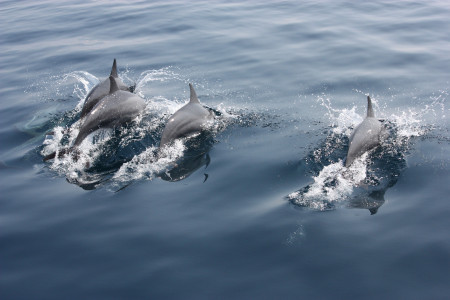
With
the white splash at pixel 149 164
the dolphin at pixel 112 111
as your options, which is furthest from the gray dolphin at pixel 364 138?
the dolphin at pixel 112 111

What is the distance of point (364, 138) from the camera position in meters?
9.63

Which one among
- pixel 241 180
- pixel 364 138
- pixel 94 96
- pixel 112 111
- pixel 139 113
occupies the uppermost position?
pixel 94 96

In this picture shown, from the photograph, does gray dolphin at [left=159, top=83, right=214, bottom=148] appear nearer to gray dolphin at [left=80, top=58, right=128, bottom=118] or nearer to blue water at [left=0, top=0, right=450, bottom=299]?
blue water at [left=0, top=0, right=450, bottom=299]

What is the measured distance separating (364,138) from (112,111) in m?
6.43

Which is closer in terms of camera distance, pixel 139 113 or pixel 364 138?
pixel 364 138

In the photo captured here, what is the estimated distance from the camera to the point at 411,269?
643cm

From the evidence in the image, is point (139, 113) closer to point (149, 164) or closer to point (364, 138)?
point (149, 164)

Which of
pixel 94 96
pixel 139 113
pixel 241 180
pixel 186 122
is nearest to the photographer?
pixel 241 180

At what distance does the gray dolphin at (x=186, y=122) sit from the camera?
420 inches

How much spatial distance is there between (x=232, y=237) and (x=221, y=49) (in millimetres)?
12092

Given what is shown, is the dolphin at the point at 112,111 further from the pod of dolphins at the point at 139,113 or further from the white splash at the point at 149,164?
the white splash at the point at 149,164

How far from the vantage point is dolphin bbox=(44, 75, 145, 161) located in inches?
440

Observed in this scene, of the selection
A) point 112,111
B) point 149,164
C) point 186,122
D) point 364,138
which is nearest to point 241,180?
point 149,164

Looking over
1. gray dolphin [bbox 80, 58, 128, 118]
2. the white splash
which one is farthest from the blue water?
gray dolphin [bbox 80, 58, 128, 118]
